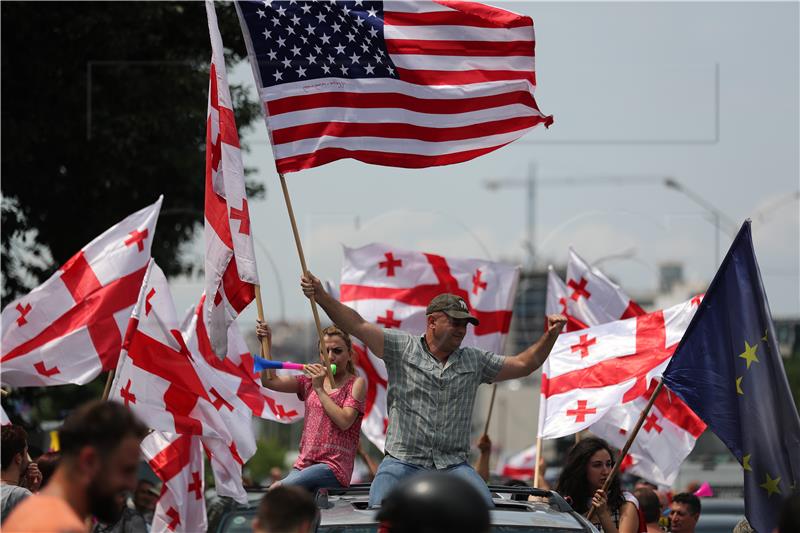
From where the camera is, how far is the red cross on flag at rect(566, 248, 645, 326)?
1216cm

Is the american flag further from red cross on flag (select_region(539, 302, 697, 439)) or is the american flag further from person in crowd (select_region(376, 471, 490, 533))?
→ person in crowd (select_region(376, 471, 490, 533))

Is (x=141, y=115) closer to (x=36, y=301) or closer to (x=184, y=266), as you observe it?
(x=184, y=266)

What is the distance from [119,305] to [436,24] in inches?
137

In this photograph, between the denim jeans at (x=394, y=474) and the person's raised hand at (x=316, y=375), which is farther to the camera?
the person's raised hand at (x=316, y=375)

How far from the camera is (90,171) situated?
1984 cm

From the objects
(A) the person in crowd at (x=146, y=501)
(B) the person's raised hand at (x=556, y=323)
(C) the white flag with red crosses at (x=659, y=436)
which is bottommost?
(A) the person in crowd at (x=146, y=501)

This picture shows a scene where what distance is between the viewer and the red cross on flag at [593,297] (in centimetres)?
1216

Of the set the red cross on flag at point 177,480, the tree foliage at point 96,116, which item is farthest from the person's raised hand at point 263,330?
the tree foliage at point 96,116

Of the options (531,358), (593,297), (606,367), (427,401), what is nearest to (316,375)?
(427,401)

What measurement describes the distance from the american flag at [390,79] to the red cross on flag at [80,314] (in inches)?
92.3

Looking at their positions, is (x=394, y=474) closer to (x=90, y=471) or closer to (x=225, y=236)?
(x=225, y=236)

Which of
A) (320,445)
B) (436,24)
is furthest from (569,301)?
(320,445)

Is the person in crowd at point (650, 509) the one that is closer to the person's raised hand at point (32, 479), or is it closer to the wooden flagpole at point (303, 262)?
the wooden flagpole at point (303, 262)

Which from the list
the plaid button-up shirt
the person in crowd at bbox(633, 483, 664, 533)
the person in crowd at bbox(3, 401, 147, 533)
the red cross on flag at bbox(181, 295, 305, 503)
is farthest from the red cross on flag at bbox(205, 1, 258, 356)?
the person in crowd at bbox(3, 401, 147, 533)
